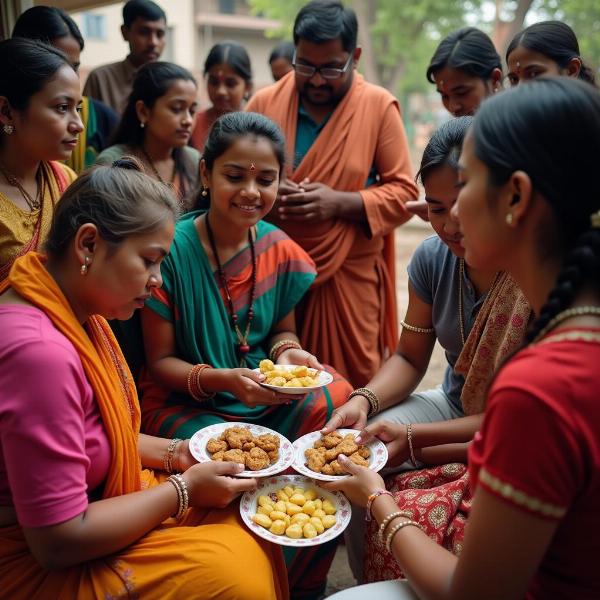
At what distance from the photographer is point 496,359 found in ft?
7.13

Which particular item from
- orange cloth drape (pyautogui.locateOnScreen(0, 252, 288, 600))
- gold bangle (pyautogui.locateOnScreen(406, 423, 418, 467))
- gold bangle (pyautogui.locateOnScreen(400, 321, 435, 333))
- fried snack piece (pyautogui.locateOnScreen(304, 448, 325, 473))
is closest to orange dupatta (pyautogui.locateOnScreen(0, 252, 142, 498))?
orange cloth drape (pyautogui.locateOnScreen(0, 252, 288, 600))

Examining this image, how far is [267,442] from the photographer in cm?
211

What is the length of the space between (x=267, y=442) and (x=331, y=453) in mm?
223

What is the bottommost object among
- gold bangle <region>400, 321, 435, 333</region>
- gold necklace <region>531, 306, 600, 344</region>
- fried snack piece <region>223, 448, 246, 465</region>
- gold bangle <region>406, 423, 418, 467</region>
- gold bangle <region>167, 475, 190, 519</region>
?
gold bangle <region>406, 423, 418, 467</region>

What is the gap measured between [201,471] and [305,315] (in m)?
1.74

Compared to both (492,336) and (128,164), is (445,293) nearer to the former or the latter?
(492,336)

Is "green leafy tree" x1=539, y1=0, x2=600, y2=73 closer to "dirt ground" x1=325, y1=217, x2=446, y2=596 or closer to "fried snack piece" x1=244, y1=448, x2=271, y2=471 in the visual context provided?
"dirt ground" x1=325, y1=217, x2=446, y2=596

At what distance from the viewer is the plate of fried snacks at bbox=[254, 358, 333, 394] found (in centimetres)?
225

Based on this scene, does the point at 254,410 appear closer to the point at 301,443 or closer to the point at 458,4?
the point at 301,443

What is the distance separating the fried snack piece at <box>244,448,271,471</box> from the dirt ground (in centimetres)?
95

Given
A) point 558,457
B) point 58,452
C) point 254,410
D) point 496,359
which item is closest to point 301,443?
point 254,410

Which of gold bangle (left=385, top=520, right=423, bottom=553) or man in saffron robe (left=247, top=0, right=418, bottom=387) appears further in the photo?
man in saffron robe (left=247, top=0, right=418, bottom=387)

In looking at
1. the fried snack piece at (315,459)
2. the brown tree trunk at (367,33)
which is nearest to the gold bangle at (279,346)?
the fried snack piece at (315,459)

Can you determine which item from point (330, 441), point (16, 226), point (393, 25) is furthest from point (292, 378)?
→ point (393, 25)
